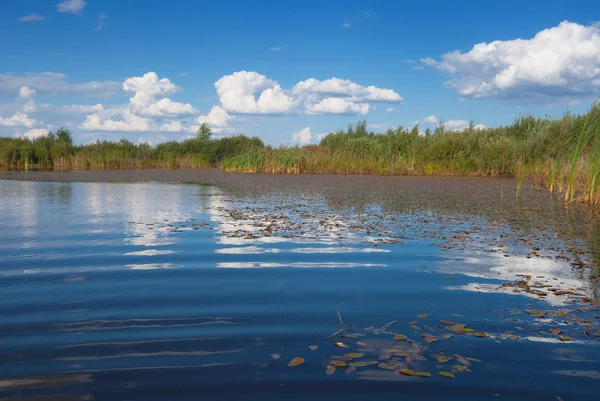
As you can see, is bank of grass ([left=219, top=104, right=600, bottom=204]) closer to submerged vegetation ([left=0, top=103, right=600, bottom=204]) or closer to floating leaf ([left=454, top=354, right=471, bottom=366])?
submerged vegetation ([left=0, top=103, right=600, bottom=204])

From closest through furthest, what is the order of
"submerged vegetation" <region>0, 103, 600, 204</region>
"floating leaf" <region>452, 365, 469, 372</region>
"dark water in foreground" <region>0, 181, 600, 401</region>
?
1. "dark water in foreground" <region>0, 181, 600, 401</region>
2. "floating leaf" <region>452, 365, 469, 372</region>
3. "submerged vegetation" <region>0, 103, 600, 204</region>

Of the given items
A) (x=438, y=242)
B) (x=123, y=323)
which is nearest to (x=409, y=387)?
(x=123, y=323)

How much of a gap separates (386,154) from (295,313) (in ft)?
75.7

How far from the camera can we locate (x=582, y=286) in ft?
15.5

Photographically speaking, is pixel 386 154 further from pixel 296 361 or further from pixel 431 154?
pixel 296 361

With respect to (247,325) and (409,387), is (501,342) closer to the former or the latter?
(409,387)

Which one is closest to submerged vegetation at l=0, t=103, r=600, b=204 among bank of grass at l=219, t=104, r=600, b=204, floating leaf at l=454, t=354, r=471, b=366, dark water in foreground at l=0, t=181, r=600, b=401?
bank of grass at l=219, t=104, r=600, b=204

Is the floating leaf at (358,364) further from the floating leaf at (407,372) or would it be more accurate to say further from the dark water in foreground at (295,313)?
the floating leaf at (407,372)

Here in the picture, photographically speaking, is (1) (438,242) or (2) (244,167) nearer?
(1) (438,242)

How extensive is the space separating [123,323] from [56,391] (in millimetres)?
1039

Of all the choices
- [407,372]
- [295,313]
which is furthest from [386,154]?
[407,372]

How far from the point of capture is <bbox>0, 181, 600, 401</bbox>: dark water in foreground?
268 centimetres

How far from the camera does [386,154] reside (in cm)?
2623

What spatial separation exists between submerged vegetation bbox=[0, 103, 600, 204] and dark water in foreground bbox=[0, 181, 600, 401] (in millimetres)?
10494
